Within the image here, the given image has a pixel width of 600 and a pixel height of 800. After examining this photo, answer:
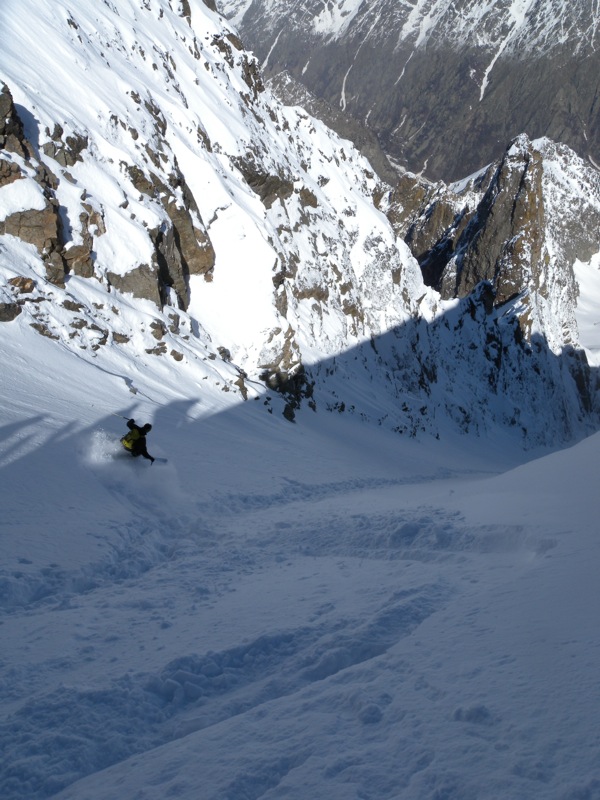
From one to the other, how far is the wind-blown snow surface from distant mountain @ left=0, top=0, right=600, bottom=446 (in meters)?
8.64

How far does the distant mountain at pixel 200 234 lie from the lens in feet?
58.7

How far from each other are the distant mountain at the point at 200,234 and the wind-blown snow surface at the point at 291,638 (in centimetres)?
864

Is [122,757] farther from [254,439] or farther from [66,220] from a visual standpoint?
[66,220]

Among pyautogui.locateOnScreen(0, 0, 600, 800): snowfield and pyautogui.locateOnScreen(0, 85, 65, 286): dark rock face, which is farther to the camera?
pyautogui.locateOnScreen(0, 85, 65, 286): dark rock face

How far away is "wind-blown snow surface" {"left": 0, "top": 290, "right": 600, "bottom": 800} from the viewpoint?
9.80ft

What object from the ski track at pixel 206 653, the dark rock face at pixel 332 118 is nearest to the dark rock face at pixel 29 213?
the ski track at pixel 206 653

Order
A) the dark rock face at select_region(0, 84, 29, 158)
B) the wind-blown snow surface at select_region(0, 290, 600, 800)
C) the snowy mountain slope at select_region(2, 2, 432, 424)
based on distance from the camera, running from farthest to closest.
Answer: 1. the snowy mountain slope at select_region(2, 2, 432, 424)
2. the dark rock face at select_region(0, 84, 29, 158)
3. the wind-blown snow surface at select_region(0, 290, 600, 800)

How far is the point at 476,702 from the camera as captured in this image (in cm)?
328

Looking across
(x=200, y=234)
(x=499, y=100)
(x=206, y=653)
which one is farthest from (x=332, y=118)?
(x=206, y=653)

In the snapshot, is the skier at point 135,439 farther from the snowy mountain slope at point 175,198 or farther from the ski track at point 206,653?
the snowy mountain slope at point 175,198

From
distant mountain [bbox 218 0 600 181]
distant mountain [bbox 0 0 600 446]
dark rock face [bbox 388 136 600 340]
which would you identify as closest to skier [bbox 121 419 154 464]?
distant mountain [bbox 0 0 600 446]

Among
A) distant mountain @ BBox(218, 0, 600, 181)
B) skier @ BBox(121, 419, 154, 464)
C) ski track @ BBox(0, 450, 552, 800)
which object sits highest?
distant mountain @ BBox(218, 0, 600, 181)

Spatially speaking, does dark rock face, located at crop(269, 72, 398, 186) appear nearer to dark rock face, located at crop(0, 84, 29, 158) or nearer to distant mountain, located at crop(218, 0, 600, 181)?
distant mountain, located at crop(218, 0, 600, 181)

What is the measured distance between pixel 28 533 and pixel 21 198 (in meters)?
13.1
